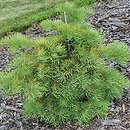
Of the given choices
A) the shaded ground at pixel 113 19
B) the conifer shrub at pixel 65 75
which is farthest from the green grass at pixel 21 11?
the conifer shrub at pixel 65 75

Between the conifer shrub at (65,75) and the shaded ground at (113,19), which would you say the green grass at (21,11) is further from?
the conifer shrub at (65,75)

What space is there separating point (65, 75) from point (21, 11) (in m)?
9.55

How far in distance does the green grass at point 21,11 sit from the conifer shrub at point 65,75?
220 inches

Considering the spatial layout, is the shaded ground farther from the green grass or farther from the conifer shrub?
the green grass

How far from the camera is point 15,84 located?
550 centimetres

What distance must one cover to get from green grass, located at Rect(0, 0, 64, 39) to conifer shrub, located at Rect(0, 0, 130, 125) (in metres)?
5.58

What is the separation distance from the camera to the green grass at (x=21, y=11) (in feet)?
37.6

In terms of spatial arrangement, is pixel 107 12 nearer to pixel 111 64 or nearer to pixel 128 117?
pixel 111 64

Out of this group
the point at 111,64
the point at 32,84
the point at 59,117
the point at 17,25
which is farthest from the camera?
the point at 17,25

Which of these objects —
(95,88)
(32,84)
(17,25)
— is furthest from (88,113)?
(17,25)

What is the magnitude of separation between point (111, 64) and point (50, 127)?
60.5 inches

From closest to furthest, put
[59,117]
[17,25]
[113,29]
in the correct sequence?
[59,117] < [113,29] < [17,25]

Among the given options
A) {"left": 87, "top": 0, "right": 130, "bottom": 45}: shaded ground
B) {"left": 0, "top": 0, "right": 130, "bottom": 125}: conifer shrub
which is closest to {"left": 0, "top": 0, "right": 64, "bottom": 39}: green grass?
{"left": 87, "top": 0, "right": 130, "bottom": 45}: shaded ground

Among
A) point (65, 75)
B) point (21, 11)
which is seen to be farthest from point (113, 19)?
point (21, 11)
